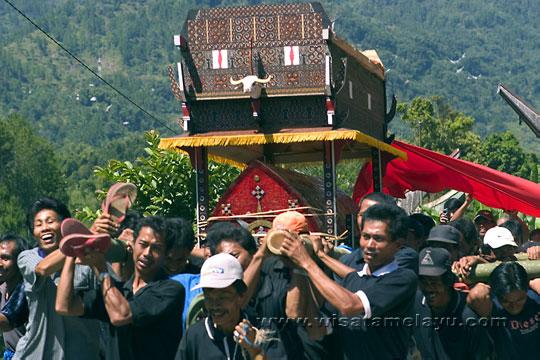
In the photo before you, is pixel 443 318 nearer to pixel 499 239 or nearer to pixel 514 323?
pixel 514 323

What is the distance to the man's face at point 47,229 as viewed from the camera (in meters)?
7.68

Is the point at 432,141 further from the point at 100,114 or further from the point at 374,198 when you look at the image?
the point at 100,114

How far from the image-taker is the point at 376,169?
15047 mm

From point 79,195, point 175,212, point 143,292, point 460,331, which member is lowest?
point 79,195

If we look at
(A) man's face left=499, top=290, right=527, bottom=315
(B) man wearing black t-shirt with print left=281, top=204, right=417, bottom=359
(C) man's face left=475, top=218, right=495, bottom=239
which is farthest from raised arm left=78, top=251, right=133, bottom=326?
(C) man's face left=475, top=218, right=495, bottom=239

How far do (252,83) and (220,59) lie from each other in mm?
464

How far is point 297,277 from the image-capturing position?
680cm

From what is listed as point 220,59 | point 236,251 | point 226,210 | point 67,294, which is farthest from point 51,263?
point 220,59

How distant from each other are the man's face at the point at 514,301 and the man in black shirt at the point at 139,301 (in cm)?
192

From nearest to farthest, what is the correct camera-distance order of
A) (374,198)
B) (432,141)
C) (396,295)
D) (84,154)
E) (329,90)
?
(396,295) → (374,198) → (329,90) → (432,141) → (84,154)

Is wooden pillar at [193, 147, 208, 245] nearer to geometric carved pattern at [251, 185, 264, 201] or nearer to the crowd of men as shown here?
geometric carved pattern at [251, 185, 264, 201]

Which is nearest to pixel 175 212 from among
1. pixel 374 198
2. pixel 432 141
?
pixel 374 198

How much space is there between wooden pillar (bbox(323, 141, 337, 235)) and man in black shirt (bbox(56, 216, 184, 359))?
5.72 meters

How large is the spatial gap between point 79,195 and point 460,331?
86.4 m
